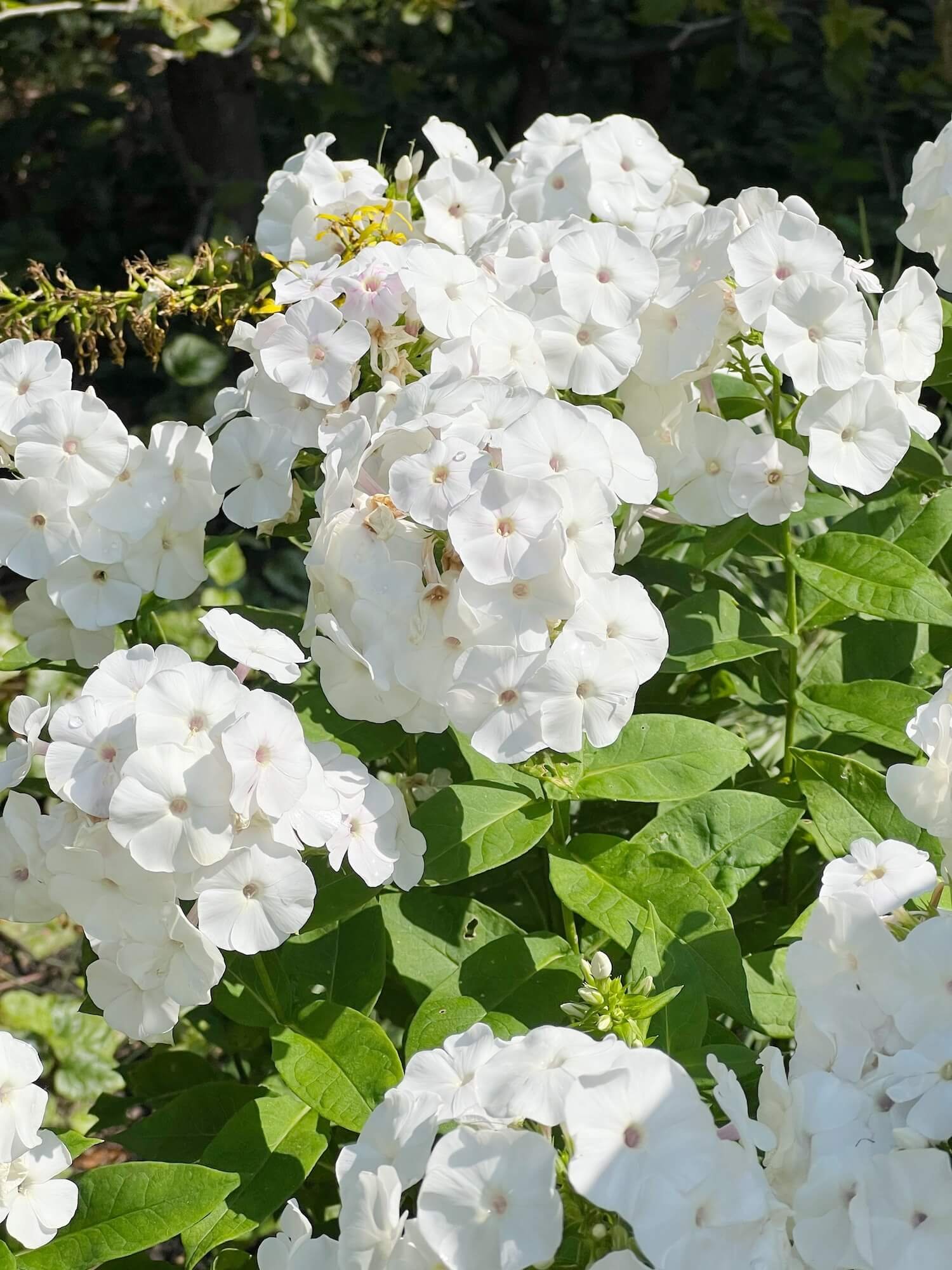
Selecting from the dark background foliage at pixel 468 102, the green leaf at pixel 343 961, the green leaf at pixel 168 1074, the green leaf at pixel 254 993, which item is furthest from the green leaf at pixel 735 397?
the dark background foliage at pixel 468 102

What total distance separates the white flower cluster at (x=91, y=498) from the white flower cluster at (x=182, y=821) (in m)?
0.24

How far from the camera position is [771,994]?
1.37 m

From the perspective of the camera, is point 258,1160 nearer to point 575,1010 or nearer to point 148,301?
point 575,1010

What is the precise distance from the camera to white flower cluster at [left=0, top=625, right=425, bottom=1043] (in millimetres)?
1066

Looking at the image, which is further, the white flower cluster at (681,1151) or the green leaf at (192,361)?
the green leaf at (192,361)

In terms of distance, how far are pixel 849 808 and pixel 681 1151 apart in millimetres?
641

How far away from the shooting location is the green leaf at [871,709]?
147 cm

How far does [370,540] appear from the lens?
3.85ft

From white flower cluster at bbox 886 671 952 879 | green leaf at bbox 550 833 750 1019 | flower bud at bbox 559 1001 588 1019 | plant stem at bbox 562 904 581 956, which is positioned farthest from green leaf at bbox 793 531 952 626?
flower bud at bbox 559 1001 588 1019

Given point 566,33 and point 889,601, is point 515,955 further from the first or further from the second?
point 566,33

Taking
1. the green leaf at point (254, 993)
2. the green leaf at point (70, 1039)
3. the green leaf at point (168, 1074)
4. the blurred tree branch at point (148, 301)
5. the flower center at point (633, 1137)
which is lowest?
the green leaf at point (70, 1039)

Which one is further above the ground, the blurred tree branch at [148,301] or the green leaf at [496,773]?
the blurred tree branch at [148,301]

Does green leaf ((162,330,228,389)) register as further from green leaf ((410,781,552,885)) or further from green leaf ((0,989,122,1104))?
green leaf ((410,781,552,885))

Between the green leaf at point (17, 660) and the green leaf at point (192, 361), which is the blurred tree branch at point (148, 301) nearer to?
the green leaf at point (17, 660)
